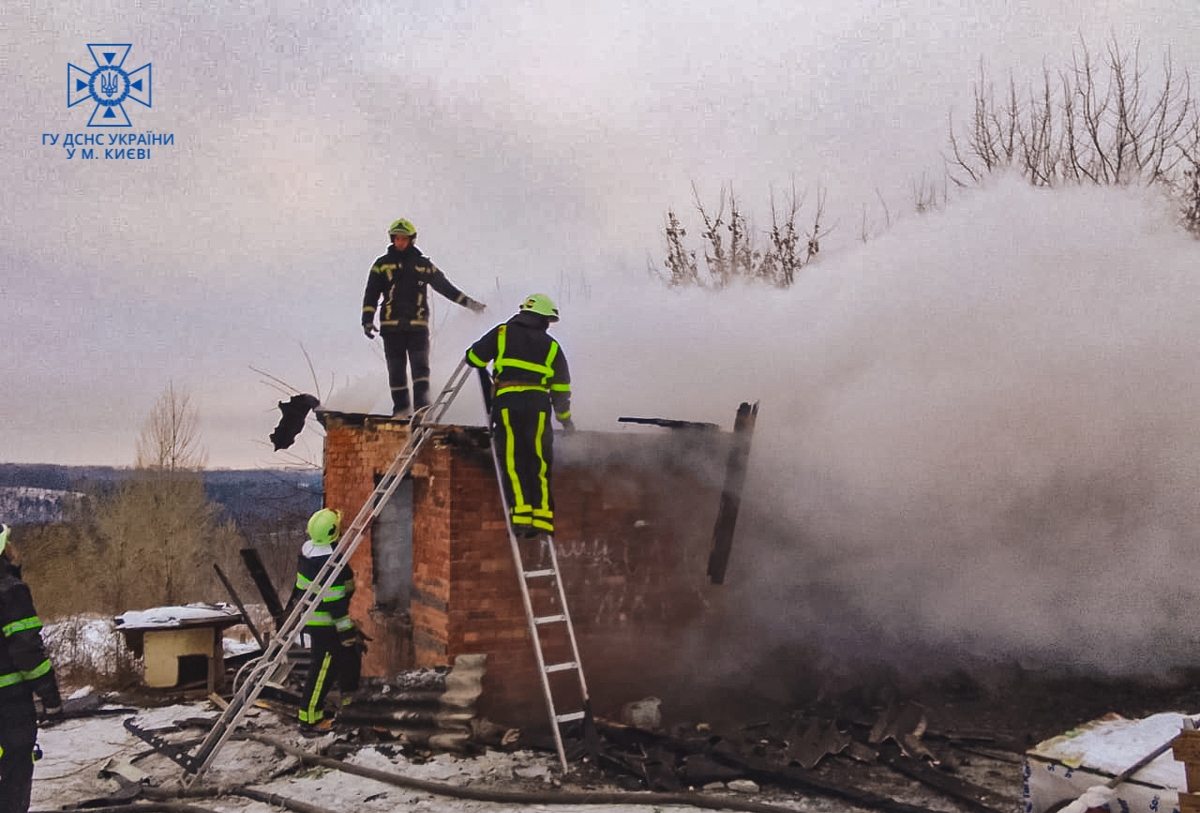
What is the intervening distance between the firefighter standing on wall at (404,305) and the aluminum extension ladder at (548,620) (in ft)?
6.23

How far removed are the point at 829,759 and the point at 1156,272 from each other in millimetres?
5469

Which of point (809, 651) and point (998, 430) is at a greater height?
point (998, 430)

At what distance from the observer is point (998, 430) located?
7898 millimetres

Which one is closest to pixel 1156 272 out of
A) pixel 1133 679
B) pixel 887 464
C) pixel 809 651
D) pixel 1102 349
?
pixel 1102 349

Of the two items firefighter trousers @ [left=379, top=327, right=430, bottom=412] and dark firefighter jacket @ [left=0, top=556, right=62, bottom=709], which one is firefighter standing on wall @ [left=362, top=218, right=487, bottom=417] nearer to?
firefighter trousers @ [left=379, top=327, right=430, bottom=412]

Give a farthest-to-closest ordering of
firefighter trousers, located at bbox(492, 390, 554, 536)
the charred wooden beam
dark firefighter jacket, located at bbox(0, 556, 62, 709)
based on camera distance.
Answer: the charred wooden beam
firefighter trousers, located at bbox(492, 390, 554, 536)
dark firefighter jacket, located at bbox(0, 556, 62, 709)

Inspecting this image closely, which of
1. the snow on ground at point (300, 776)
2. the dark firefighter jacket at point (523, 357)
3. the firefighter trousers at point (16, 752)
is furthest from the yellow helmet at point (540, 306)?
the firefighter trousers at point (16, 752)

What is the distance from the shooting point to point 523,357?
6.27 metres

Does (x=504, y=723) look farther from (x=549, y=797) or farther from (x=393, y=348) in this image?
(x=393, y=348)

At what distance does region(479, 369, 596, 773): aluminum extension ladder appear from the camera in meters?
5.90

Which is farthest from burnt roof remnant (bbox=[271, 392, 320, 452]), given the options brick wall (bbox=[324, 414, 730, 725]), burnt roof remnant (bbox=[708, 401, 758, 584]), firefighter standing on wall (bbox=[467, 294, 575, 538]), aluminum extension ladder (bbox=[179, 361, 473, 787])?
burnt roof remnant (bbox=[708, 401, 758, 584])

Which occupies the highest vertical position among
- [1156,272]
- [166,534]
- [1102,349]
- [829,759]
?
[1156,272]

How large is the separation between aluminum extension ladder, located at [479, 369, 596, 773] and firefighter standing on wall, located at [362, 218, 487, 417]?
6.23ft

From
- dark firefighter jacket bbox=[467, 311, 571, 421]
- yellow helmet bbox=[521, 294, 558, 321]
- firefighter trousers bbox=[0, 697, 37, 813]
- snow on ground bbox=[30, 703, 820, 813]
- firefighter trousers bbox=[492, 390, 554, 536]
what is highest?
yellow helmet bbox=[521, 294, 558, 321]
